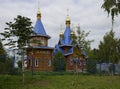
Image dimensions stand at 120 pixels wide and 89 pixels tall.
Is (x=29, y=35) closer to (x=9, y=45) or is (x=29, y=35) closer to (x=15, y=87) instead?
(x=9, y=45)

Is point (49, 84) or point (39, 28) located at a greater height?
point (39, 28)

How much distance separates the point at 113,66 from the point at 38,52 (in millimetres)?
12437

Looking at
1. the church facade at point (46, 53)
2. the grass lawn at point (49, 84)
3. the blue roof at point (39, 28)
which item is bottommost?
the grass lawn at point (49, 84)

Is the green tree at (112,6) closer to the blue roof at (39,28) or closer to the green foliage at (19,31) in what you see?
the green foliage at (19,31)

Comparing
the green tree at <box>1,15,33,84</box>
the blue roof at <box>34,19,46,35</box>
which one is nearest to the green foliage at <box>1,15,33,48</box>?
the green tree at <box>1,15,33,84</box>

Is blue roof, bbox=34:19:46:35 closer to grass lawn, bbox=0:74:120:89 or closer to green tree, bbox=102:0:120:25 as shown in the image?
grass lawn, bbox=0:74:120:89

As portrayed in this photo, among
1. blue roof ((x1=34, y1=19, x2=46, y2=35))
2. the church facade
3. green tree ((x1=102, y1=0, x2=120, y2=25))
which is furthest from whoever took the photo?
blue roof ((x1=34, y1=19, x2=46, y2=35))

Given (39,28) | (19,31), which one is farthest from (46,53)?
(19,31)

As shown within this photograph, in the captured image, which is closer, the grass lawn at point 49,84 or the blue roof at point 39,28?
the grass lawn at point 49,84

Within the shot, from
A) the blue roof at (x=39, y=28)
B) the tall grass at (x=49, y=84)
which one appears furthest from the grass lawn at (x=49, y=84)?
the blue roof at (x=39, y=28)

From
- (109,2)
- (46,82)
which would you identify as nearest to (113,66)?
(46,82)

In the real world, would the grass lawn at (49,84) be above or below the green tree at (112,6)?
below

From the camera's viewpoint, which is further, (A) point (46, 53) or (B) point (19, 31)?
(A) point (46, 53)

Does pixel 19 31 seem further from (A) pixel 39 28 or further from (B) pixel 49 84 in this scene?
(A) pixel 39 28
